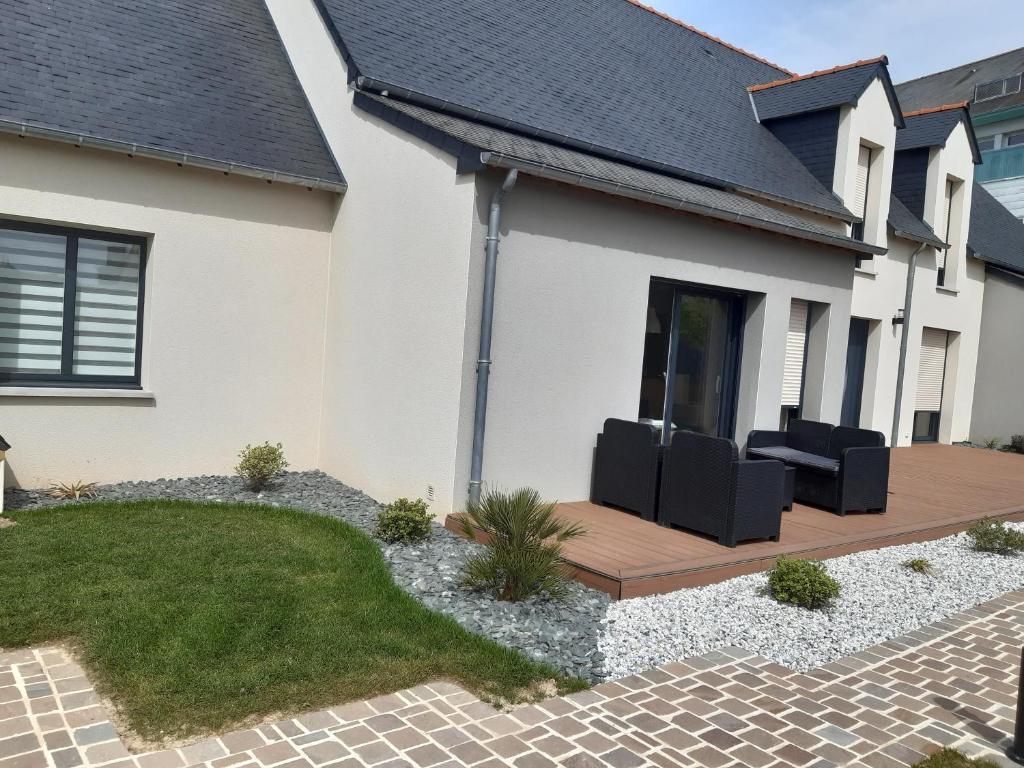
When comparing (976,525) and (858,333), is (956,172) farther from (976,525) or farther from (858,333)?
(976,525)

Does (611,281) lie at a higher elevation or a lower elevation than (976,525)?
higher

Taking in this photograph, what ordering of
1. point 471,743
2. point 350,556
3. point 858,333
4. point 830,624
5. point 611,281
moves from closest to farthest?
point 471,743 → point 830,624 → point 350,556 → point 611,281 → point 858,333

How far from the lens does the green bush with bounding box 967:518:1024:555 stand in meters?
8.03

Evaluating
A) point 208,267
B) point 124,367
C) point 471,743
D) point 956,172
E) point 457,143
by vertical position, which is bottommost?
point 471,743

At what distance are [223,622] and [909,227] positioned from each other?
14.4 meters

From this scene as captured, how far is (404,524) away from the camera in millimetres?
6715

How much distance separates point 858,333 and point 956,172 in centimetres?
423

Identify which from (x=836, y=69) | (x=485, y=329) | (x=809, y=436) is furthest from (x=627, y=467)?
(x=836, y=69)

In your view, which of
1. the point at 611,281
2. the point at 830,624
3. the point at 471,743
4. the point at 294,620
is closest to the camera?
the point at 471,743

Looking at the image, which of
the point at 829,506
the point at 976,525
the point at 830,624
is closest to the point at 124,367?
the point at 830,624

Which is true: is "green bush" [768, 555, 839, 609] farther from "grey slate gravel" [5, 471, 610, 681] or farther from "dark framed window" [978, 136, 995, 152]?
"dark framed window" [978, 136, 995, 152]

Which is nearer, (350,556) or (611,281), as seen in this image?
(350,556)

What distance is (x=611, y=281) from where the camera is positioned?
830 cm

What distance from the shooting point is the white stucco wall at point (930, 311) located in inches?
583
